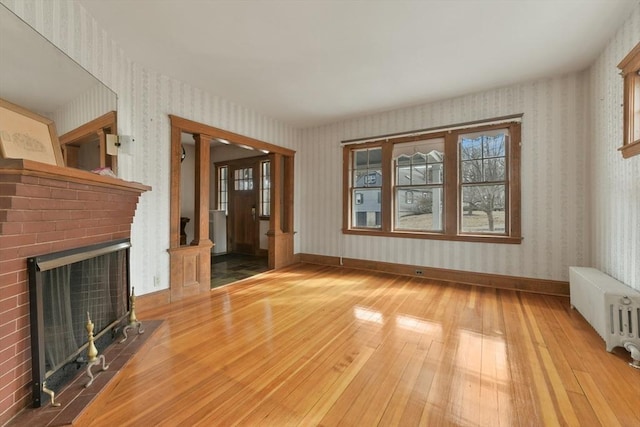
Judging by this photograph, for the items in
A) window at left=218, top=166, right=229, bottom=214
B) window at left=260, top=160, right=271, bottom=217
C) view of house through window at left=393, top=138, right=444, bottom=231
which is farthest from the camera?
window at left=218, top=166, right=229, bottom=214

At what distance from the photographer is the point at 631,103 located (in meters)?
2.21

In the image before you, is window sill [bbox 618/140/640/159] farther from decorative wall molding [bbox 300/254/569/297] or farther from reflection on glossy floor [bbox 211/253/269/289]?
reflection on glossy floor [bbox 211/253/269/289]

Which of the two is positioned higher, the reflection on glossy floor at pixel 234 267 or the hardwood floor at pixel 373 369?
the reflection on glossy floor at pixel 234 267

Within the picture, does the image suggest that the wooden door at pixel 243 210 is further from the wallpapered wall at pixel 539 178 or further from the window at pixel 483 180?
the window at pixel 483 180

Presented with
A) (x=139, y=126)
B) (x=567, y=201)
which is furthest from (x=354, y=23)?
(x=567, y=201)

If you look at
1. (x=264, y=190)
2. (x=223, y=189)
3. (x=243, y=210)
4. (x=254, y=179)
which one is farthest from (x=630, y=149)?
(x=223, y=189)

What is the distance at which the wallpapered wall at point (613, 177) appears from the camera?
7.07 feet

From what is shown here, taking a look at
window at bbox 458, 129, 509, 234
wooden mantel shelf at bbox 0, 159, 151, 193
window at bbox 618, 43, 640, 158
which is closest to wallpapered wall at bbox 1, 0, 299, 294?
wooden mantel shelf at bbox 0, 159, 151, 193

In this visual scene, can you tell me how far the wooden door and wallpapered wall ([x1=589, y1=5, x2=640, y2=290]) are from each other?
559cm

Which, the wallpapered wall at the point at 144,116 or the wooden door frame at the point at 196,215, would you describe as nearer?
the wallpapered wall at the point at 144,116

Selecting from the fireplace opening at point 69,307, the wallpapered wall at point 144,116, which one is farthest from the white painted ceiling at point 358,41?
the fireplace opening at point 69,307

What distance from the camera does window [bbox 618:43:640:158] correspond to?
2.14 meters

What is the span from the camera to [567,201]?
10.6ft

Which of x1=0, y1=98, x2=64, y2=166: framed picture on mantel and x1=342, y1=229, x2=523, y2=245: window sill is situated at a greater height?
x1=0, y1=98, x2=64, y2=166: framed picture on mantel
